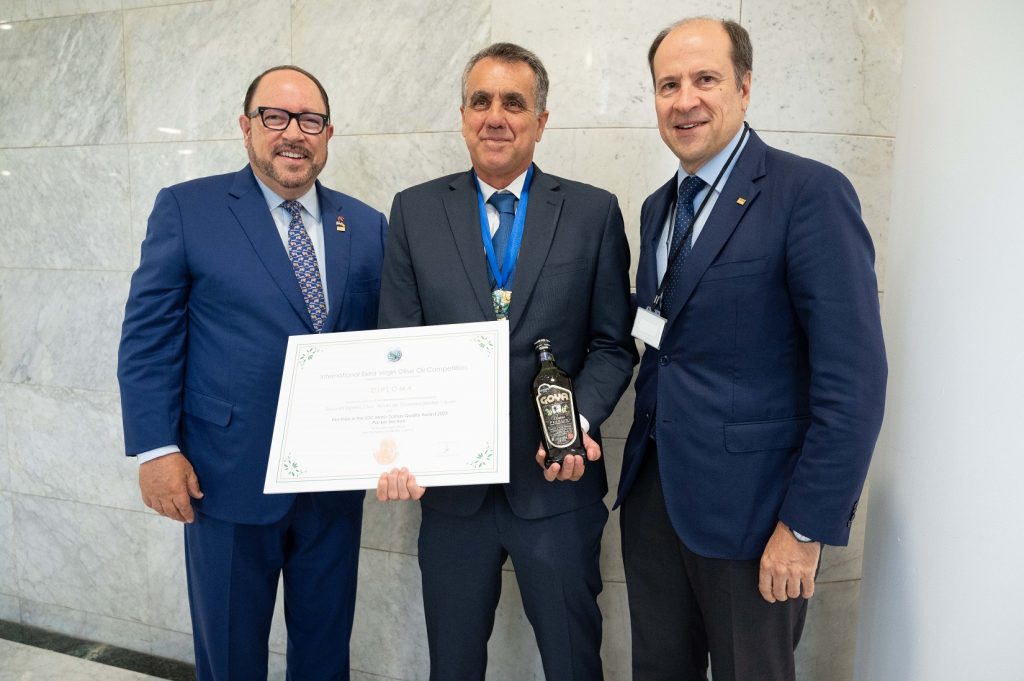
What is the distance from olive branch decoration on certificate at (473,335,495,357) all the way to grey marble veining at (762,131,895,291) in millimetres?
1264

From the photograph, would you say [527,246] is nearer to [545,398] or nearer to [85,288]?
[545,398]

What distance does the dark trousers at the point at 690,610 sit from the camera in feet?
5.08

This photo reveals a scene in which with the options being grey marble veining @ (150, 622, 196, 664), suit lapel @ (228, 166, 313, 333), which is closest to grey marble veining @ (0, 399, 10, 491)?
grey marble veining @ (150, 622, 196, 664)

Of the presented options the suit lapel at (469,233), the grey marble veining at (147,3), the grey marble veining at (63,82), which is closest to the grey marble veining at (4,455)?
the grey marble veining at (63,82)

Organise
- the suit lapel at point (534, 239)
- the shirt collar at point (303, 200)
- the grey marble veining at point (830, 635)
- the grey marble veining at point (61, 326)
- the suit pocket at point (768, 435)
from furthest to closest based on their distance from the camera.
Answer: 1. the grey marble veining at point (61, 326)
2. the grey marble veining at point (830, 635)
3. the shirt collar at point (303, 200)
4. the suit lapel at point (534, 239)
5. the suit pocket at point (768, 435)

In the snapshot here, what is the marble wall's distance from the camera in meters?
2.24

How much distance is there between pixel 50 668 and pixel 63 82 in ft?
8.30

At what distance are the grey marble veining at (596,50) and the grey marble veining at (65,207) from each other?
6.03ft

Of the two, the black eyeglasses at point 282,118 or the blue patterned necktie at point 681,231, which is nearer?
the blue patterned necktie at point 681,231

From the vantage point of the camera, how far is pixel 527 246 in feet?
5.82

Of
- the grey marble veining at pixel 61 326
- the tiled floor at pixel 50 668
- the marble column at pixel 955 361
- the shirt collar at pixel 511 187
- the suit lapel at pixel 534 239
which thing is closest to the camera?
the marble column at pixel 955 361

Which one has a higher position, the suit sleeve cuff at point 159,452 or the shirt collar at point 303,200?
the shirt collar at point 303,200

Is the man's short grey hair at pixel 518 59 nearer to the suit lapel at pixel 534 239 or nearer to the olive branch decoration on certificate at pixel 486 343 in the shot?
the suit lapel at pixel 534 239

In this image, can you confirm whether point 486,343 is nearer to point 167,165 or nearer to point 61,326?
point 167,165
